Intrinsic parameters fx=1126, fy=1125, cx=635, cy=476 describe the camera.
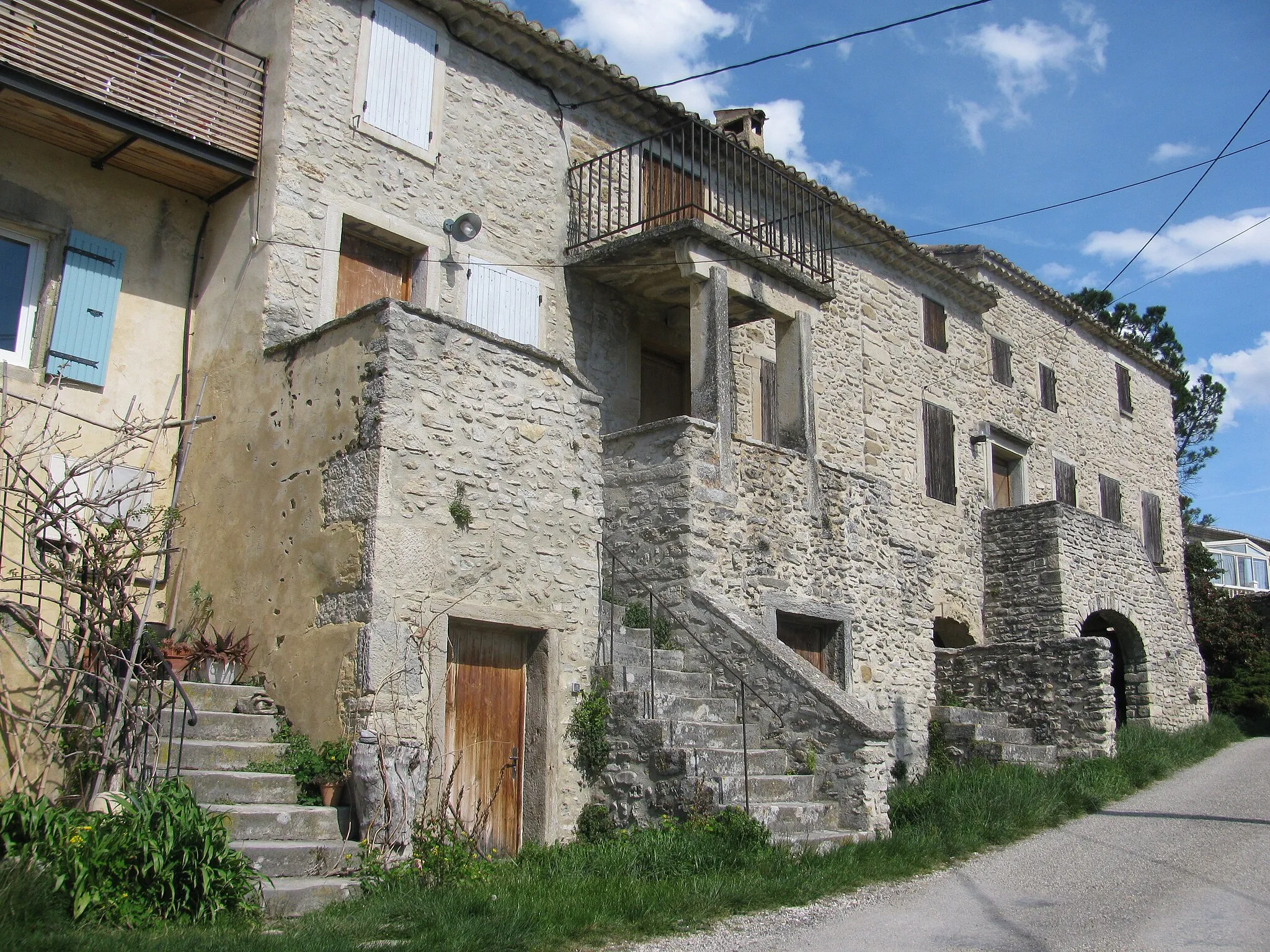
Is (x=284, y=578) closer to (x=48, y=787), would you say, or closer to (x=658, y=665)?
(x=48, y=787)

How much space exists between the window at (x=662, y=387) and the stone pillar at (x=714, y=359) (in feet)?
5.86

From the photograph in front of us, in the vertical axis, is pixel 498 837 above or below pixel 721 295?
below

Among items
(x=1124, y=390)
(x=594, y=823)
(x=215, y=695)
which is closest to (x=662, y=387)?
(x=594, y=823)

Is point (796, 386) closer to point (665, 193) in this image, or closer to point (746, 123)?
point (665, 193)

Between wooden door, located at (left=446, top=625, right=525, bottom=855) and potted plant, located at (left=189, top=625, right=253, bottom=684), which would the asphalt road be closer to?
wooden door, located at (left=446, top=625, right=525, bottom=855)

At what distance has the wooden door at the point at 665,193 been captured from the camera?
14008 millimetres

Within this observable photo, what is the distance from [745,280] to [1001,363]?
32.6 feet

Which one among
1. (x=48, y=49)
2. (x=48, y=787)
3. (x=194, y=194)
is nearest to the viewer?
(x=48, y=787)

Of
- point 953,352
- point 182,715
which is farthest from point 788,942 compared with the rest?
point 953,352

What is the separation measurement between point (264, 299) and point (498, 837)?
16.7 feet

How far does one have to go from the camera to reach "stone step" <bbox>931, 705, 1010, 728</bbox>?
13758 mm

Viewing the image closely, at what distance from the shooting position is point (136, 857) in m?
5.94

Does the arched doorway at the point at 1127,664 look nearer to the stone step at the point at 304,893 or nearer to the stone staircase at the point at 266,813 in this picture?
the stone staircase at the point at 266,813

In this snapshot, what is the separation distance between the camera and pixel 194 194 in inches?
432
